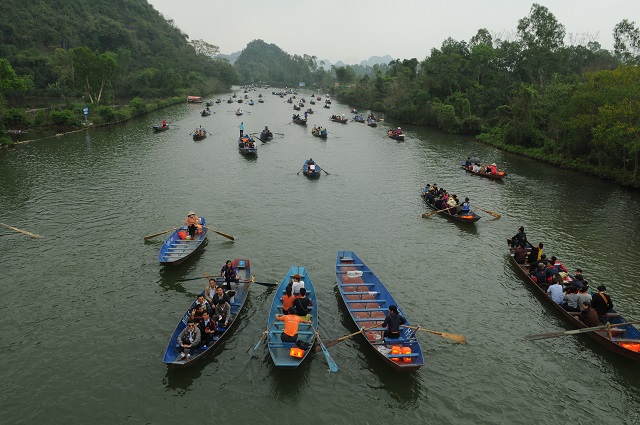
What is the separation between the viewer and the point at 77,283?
18.3 metres

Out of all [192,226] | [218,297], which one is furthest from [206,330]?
[192,226]

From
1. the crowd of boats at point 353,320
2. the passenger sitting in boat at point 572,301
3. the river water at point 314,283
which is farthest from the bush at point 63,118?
the passenger sitting in boat at point 572,301

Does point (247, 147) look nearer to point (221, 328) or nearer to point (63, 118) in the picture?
point (63, 118)

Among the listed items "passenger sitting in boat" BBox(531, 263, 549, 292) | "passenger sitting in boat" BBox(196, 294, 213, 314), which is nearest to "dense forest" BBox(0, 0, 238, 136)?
"passenger sitting in boat" BBox(196, 294, 213, 314)

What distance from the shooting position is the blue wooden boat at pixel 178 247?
19.9m

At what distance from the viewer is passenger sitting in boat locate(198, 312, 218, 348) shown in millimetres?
13711

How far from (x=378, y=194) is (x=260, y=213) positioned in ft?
34.6

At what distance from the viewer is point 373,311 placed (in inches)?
618

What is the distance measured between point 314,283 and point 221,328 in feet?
18.2

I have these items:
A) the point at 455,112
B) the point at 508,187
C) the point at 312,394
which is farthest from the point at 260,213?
the point at 455,112

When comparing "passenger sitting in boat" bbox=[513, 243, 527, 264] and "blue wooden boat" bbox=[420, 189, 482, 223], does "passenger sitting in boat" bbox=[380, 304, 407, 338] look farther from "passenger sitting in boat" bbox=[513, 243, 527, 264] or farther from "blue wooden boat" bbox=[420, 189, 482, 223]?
"blue wooden boat" bbox=[420, 189, 482, 223]

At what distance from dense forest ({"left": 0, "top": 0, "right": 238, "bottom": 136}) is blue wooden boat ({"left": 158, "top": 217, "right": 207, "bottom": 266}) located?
37.2m

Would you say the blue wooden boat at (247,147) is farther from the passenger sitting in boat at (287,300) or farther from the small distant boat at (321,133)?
the passenger sitting in boat at (287,300)

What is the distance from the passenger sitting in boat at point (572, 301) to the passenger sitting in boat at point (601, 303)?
0.69 metres
